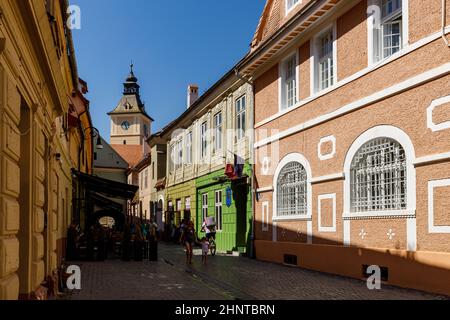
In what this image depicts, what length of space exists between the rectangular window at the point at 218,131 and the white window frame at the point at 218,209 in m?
2.03

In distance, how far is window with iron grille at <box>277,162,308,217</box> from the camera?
1692 centimetres

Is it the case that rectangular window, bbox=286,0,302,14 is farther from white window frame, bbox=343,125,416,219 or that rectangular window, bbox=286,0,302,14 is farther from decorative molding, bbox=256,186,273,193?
white window frame, bbox=343,125,416,219

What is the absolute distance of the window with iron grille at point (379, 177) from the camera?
40.0ft

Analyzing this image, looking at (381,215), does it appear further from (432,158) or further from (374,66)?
(374,66)

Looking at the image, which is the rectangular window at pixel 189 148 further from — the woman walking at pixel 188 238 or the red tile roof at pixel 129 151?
the red tile roof at pixel 129 151

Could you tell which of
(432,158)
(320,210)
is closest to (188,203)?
(320,210)

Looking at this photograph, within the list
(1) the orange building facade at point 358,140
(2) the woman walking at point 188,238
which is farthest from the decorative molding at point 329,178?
(2) the woman walking at point 188,238

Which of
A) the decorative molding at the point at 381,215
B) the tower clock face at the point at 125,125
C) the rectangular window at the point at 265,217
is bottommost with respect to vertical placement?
the rectangular window at the point at 265,217

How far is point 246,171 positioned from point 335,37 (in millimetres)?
7670

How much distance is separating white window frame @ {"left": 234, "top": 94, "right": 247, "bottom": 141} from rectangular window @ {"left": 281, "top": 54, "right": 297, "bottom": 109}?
3540mm

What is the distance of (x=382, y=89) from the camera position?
1284 cm

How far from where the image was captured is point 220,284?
13.0 m
